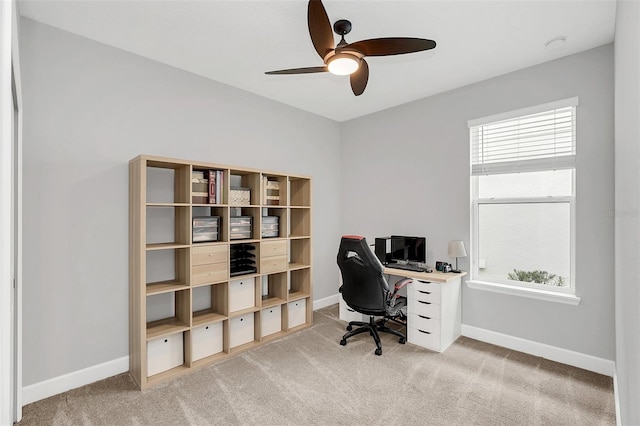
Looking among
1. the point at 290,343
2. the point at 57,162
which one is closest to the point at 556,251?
the point at 290,343

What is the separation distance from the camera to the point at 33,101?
7.54 ft

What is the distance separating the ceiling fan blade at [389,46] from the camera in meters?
1.90

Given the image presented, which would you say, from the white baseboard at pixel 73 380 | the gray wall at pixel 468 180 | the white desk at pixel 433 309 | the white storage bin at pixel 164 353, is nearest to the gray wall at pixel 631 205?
the gray wall at pixel 468 180

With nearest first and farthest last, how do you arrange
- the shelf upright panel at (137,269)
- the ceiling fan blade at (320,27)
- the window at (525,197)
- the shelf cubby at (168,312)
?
the ceiling fan blade at (320,27) < the shelf upright panel at (137,269) < the shelf cubby at (168,312) < the window at (525,197)

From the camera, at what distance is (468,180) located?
135 inches

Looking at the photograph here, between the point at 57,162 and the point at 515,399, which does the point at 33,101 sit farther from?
the point at 515,399

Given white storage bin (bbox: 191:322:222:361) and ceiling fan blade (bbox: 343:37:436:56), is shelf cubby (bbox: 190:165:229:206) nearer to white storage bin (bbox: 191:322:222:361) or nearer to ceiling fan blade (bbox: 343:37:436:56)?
white storage bin (bbox: 191:322:222:361)

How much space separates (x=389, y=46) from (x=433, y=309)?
2.40 meters

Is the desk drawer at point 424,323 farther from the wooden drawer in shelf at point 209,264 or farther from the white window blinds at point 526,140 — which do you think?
the wooden drawer in shelf at point 209,264

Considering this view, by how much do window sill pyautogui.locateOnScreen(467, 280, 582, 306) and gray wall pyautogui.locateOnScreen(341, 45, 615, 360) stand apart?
0.05 m

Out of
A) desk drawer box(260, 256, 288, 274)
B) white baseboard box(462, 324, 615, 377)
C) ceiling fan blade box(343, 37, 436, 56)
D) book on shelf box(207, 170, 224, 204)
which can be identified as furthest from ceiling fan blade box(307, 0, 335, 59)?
white baseboard box(462, 324, 615, 377)

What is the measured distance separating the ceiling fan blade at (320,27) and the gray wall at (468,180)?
6.87ft

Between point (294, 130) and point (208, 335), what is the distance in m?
2.63

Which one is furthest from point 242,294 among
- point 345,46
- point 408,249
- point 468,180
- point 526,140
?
point 526,140
